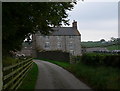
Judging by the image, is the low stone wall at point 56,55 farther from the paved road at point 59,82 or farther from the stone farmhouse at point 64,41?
the paved road at point 59,82

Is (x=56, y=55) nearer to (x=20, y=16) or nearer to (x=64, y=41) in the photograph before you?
(x=64, y=41)

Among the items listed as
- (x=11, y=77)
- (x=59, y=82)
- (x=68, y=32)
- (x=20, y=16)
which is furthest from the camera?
(x=68, y=32)

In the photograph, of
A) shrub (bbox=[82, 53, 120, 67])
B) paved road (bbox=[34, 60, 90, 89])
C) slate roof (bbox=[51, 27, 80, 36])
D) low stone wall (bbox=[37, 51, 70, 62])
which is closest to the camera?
paved road (bbox=[34, 60, 90, 89])

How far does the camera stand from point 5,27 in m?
11.9

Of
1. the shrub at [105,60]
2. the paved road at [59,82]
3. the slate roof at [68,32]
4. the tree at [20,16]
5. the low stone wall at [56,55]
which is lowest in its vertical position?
the paved road at [59,82]

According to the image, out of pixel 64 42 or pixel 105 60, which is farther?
pixel 64 42

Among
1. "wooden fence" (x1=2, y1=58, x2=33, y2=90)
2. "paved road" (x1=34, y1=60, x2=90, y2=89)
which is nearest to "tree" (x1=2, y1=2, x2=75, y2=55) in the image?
"wooden fence" (x1=2, y1=58, x2=33, y2=90)

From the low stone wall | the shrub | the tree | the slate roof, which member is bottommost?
the low stone wall

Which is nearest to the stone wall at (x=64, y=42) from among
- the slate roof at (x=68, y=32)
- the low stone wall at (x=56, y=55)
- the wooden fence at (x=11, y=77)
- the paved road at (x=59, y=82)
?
the slate roof at (x=68, y=32)

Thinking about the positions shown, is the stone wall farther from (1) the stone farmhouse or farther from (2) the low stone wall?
(2) the low stone wall

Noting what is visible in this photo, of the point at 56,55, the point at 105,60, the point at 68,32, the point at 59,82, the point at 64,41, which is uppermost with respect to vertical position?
the point at 68,32

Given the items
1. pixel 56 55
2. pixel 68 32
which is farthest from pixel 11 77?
pixel 68 32

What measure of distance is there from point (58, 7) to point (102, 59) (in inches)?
192

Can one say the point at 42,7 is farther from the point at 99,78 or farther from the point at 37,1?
the point at 99,78
